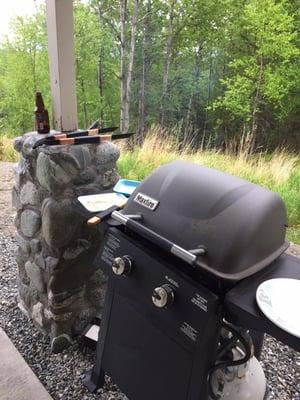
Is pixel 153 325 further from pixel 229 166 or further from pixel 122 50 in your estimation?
pixel 122 50

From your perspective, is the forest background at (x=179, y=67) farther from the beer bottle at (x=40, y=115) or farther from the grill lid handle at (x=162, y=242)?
the grill lid handle at (x=162, y=242)

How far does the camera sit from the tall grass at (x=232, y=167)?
3961 millimetres

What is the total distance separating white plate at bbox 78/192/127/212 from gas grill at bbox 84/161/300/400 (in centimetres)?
22

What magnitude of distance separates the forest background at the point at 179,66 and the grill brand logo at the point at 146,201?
27.3 ft

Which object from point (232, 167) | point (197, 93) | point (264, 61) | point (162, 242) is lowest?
point (232, 167)

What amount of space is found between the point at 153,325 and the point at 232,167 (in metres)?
4.10

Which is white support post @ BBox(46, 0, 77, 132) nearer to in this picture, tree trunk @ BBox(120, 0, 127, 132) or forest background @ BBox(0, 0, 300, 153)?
forest background @ BBox(0, 0, 300, 153)

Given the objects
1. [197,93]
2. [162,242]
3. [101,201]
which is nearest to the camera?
[162,242]

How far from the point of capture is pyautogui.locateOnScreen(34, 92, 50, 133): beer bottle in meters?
1.70

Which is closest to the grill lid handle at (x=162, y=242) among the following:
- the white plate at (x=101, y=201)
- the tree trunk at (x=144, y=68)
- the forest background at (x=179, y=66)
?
the white plate at (x=101, y=201)

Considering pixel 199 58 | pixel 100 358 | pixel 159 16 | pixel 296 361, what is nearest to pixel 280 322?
pixel 100 358

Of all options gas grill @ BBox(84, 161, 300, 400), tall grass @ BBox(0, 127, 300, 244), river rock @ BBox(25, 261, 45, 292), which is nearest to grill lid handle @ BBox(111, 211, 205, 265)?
gas grill @ BBox(84, 161, 300, 400)

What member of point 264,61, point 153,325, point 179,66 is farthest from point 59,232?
point 179,66

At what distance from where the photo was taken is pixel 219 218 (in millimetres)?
1020
